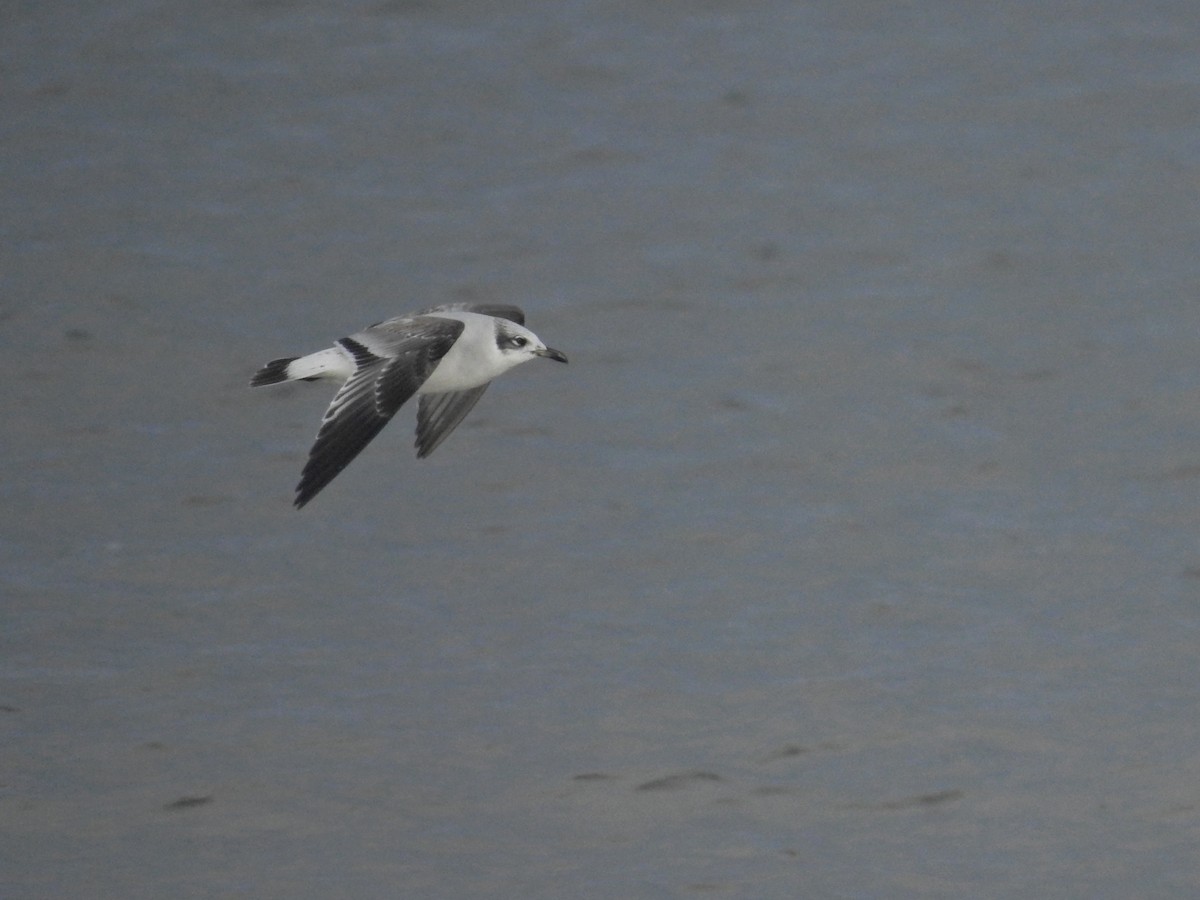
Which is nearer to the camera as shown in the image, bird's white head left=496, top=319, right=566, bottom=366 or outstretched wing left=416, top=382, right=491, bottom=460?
bird's white head left=496, top=319, right=566, bottom=366

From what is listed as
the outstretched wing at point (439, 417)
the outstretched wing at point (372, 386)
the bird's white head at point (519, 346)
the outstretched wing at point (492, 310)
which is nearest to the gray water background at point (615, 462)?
the outstretched wing at point (439, 417)

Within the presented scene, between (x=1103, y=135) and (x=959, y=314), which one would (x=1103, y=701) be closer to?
(x=959, y=314)

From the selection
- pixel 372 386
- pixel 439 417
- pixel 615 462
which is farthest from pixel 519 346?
pixel 615 462

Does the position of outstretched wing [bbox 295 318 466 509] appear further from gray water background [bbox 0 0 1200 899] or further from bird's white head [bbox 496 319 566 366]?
gray water background [bbox 0 0 1200 899]

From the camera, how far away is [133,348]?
11.6 m

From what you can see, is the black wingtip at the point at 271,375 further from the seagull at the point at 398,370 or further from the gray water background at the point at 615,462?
the gray water background at the point at 615,462

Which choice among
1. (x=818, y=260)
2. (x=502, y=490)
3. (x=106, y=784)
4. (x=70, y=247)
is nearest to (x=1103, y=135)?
(x=818, y=260)

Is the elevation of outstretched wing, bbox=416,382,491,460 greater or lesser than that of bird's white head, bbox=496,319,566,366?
lesser

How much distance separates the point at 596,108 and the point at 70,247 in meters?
3.06

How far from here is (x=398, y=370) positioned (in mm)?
7781

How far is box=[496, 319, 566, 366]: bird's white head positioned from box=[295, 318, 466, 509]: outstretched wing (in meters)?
0.17

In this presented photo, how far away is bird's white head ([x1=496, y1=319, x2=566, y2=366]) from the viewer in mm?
8195

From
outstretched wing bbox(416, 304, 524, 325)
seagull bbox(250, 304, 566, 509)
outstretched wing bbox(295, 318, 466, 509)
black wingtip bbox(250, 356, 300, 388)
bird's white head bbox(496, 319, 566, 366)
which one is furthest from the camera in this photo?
outstretched wing bbox(416, 304, 524, 325)

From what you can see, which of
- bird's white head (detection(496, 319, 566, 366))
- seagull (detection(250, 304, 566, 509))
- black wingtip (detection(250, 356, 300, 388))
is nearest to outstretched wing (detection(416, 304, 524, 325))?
seagull (detection(250, 304, 566, 509))
